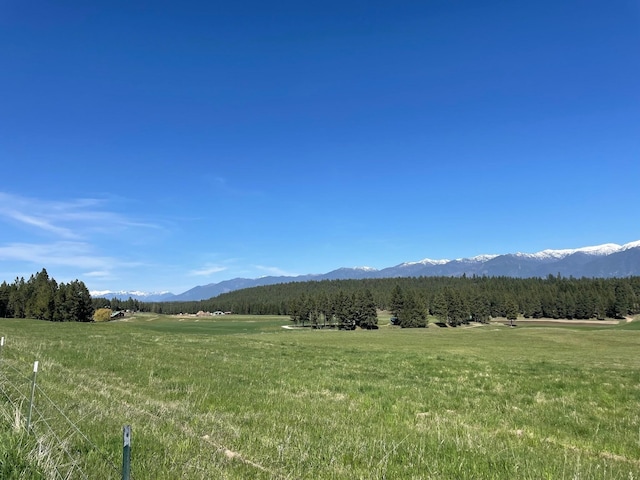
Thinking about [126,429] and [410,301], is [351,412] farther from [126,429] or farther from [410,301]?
[410,301]

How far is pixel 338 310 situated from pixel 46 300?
303ft

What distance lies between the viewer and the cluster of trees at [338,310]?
147m

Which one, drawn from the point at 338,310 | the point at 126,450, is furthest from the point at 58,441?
the point at 338,310

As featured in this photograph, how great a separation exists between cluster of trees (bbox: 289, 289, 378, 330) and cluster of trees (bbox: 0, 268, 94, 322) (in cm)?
7582

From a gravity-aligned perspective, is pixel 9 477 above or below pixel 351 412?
above

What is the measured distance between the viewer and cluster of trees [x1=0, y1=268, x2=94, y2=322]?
390 feet

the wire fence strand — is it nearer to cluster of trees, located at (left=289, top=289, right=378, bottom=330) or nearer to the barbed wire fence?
the barbed wire fence

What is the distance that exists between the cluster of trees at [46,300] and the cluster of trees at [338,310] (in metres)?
75.8

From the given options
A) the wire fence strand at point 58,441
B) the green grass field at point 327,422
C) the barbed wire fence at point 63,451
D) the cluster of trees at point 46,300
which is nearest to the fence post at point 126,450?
the barbed wire fence at point 63,451

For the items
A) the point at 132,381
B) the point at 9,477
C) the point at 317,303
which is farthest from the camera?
the point at 317,303

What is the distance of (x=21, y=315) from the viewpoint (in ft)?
438

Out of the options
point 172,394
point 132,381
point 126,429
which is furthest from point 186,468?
point 132,381

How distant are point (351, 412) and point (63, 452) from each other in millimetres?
7588

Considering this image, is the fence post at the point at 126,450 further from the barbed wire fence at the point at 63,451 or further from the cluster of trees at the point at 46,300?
the cluster of trees at the point at 46,300
